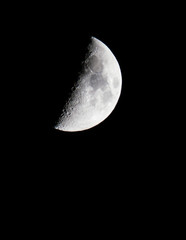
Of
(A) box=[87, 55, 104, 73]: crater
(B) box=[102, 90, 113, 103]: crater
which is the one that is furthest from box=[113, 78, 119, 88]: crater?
(A) box=[87, 55, 104, 73]: crater

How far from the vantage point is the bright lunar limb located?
273 centimetres

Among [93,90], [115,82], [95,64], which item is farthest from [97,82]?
[115,82]

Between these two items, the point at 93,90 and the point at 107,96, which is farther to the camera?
the point at 107,96

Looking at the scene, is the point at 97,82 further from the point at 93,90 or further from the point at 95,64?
the point at 95,64

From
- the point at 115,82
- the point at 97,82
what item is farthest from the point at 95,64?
the point at 115,82

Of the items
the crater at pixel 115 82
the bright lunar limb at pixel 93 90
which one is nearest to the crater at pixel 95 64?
the bright lunar limb at pixel 93 90

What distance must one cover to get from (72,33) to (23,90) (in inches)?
31.9

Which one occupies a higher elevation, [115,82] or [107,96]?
[115,82]

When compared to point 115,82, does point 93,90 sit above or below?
below

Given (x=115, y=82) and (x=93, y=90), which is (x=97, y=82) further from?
(x=115, y=82)

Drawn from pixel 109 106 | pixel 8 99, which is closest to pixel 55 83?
pixel 8 99

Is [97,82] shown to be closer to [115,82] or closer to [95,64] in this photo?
[95,64]

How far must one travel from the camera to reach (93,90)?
2.76 m

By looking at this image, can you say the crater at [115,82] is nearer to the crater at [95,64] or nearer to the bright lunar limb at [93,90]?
the bright lunar limb at [93,90]
